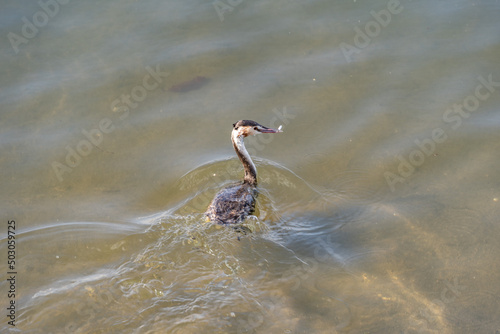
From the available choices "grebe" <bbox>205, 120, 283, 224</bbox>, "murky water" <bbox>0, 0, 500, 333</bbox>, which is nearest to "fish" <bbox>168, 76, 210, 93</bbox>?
"murky water" <bbox>0, 0, 500, 333</bbox>

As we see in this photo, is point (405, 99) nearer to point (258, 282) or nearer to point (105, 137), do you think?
point (258, 282)

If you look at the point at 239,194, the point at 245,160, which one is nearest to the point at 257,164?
the point at 245,160

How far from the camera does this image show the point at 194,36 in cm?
956

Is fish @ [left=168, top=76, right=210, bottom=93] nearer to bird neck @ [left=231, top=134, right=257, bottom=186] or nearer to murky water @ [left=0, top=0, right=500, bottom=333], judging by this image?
murky water @ [left=0, top=0, right=500, bottom=333]

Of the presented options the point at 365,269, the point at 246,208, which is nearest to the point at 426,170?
the point at 365,269

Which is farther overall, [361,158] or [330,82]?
[330,82]

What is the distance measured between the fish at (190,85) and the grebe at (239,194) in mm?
1822

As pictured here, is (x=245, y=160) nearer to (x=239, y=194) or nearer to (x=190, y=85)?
(x=239, y=194)

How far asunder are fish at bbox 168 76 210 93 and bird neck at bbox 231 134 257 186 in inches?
72.0

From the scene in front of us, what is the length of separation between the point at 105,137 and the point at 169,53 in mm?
2110

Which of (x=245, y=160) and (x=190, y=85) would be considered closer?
(x=245, y=160)

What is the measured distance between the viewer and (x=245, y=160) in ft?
24.0

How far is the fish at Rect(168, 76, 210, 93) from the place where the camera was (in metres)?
8.66

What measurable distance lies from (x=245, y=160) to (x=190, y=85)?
82.4 inches
